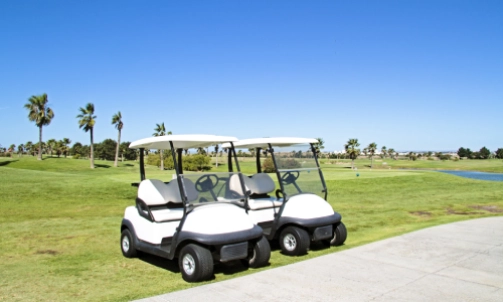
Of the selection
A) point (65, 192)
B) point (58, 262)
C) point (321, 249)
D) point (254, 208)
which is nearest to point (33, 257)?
point (58, 262)

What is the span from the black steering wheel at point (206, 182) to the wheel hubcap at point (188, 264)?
113cm

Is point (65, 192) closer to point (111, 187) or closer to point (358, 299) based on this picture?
point (111, 187)

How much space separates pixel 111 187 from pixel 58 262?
1139 centimetres

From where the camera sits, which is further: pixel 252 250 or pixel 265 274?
pixel 252 250

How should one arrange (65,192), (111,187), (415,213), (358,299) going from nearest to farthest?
1. (358,299)
2. (415,213)
3. (65,192)
4. (111,187)

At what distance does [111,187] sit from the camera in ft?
57.6

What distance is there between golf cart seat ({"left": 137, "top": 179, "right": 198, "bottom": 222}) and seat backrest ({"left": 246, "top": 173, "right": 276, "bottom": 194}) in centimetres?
167

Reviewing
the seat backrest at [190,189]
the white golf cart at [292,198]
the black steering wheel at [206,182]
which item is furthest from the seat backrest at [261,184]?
the seat backrest at [190,189]

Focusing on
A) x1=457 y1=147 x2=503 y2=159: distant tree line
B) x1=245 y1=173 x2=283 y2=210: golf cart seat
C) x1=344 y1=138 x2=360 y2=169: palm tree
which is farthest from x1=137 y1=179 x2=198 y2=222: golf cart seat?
x1=457 y1=147 x2=503 y2=159: distant tree line

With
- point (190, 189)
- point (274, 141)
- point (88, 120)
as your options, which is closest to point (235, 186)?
point (190, 189)

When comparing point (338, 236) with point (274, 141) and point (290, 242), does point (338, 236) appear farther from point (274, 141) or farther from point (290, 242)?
point (274, 141)

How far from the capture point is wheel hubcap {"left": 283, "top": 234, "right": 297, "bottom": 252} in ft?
22.0

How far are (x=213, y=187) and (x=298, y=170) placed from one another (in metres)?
1.88

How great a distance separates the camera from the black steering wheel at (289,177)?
730 cm
